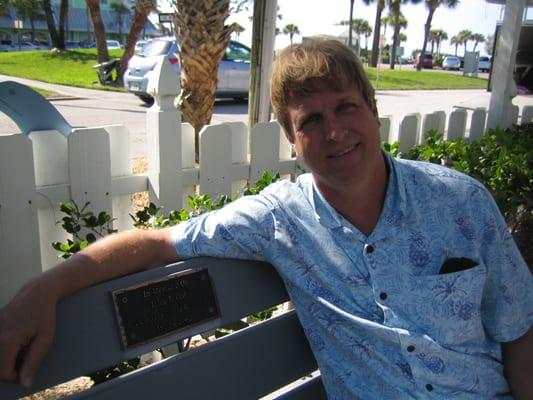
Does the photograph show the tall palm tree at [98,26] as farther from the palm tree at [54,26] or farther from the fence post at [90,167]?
the fence post at [90,167]

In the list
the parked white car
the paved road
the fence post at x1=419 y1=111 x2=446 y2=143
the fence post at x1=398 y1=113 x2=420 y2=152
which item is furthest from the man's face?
the parked white car

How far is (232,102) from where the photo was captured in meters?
15.8

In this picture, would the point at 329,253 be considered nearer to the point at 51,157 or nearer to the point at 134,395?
the point at 134,395

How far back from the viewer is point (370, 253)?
1517mm

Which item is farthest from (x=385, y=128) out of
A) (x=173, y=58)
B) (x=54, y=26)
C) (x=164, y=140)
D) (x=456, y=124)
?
(x=54, y=26)

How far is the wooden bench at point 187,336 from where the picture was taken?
128cm

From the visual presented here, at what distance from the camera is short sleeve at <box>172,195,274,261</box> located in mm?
1547

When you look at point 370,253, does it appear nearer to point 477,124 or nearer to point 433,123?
point 433,123

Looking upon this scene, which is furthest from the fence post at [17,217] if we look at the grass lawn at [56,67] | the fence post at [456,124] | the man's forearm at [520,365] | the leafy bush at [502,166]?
the grass lawn at [56,67]

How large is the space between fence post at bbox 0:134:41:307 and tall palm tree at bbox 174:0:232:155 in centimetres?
237

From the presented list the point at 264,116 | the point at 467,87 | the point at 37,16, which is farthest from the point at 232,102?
the point at 37,16

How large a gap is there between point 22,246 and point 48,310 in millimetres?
1098

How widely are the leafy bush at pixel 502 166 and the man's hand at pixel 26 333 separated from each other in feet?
8.18

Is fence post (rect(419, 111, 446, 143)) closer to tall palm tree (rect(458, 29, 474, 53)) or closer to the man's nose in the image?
the man's nose
